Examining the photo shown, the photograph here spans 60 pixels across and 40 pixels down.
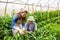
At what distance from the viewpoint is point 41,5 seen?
11.9ft

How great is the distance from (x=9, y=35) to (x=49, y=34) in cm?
46

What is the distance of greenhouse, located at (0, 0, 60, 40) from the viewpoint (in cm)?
314

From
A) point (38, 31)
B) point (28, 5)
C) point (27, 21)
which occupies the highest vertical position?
point (28, 5)

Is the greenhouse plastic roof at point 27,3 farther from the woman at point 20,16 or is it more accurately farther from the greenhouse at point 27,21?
the woman at point 20,16

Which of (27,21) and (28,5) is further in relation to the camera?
(28,5)

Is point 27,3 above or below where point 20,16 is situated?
above

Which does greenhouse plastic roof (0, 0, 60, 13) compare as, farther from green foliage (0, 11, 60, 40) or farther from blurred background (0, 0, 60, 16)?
green foliage (0, 11, 60, 40)

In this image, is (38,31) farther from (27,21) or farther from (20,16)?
(20,16)

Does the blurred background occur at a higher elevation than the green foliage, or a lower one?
higher

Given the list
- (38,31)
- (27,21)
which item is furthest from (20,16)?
(38,31)

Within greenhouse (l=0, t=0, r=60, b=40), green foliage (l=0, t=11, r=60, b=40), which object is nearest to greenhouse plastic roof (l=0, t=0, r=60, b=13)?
greenhouse (l=0, t=0, r=60, b=40)

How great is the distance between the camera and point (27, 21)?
10.6ft

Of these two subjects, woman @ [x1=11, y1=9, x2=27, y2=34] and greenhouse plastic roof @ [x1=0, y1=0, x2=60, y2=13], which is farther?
greenhouse plastic roof @ [x1=0, y1=0, x2=60, y2=13]

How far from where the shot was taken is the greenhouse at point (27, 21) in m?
3.14
